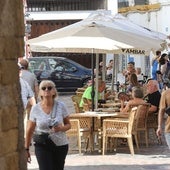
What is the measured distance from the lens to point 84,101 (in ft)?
46.2

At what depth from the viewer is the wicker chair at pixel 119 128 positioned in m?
11.5

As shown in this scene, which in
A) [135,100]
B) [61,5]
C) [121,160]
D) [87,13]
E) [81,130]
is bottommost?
[121,160]

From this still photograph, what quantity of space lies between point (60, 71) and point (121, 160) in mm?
18032

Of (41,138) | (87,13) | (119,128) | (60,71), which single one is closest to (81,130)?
(119,128)

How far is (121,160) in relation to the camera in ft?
36.5

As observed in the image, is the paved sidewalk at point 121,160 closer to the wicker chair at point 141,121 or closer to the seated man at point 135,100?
the wicker chair at point 141,121

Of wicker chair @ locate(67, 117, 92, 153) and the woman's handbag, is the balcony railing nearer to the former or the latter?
wicker chair @ locate(67, 117, 92, 153)

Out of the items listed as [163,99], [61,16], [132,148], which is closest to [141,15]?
[61,16]

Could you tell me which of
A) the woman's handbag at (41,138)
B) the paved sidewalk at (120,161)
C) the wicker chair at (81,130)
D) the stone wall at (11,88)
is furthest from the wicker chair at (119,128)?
the stone wall at (11,88)

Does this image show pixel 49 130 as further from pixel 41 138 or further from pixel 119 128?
pixel 119 128

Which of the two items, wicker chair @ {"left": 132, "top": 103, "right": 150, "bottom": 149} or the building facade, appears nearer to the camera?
wicker chair @ {"left": 132, "top": 103, "right": 150, "bottom": 149}

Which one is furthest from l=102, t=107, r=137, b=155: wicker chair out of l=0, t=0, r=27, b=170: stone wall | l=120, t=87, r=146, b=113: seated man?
l=0, t=0, r=27, b=170: stone wall

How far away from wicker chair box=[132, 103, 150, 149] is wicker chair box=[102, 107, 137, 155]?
47cm

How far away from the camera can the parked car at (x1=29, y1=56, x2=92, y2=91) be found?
28.8 metres
